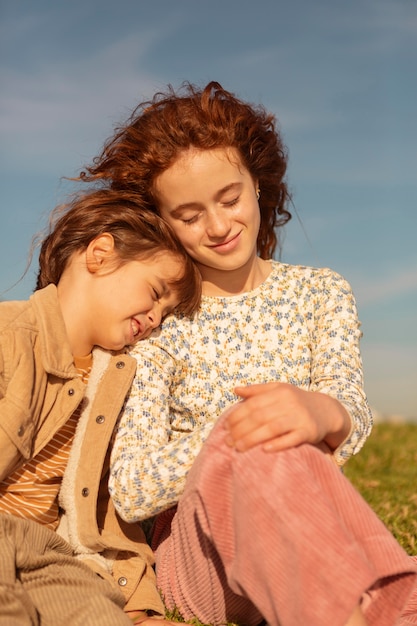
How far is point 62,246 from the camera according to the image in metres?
4.03

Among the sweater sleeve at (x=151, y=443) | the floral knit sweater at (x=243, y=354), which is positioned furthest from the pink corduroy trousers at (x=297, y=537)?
the floral knit sweater at (x=243, y=354)

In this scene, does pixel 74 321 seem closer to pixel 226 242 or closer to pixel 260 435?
pixel 226 242

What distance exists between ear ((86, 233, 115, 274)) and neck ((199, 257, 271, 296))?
461 millimetres

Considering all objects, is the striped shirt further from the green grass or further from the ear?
the green grass

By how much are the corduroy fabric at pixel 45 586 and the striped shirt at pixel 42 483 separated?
0.92 feet

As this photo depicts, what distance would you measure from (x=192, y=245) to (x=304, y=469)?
1573mm

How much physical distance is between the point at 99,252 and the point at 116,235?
0.12 m

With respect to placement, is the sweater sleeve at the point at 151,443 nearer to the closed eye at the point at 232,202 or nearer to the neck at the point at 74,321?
the neck at the point at 74,321

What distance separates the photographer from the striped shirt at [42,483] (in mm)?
3504

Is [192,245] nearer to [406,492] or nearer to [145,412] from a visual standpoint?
[145,412]

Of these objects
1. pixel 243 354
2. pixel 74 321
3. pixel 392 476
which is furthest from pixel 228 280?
A: pixel 392 476

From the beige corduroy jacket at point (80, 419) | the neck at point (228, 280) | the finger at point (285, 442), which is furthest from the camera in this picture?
the neck at point (228, 280)

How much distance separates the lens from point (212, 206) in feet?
12.2

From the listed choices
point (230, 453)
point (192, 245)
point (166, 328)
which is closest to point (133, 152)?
point (192, 245)
